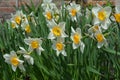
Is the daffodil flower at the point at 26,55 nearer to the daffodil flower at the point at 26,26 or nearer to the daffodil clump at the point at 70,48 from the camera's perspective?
the daffodil clump at the point at 70,48

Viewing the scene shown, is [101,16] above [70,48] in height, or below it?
above

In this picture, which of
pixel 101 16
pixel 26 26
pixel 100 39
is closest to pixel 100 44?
pixel 100 39

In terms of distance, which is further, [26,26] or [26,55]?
[26,26]

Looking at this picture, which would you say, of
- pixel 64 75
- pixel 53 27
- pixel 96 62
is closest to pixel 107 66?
pixel 96 62

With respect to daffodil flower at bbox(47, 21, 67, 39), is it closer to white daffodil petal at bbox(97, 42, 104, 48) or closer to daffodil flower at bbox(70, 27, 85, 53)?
daffodil flower at bbox(70, 27, 85, 53)

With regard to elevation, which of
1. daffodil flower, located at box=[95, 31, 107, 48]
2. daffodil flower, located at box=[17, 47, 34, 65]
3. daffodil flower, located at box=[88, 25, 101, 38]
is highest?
daffodil flower, located at box=[88, 25, 101, 38]

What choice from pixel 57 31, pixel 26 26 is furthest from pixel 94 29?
pixel 26 26

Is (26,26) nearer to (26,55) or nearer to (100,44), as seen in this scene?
(26,55)

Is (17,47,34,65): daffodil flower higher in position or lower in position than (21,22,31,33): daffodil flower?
lower

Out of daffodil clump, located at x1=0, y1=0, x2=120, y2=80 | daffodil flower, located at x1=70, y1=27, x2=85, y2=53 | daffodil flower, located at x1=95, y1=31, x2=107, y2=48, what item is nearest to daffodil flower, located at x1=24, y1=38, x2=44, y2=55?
daffodil clump, located at x1=0, y1=0, x2=120, y2=80

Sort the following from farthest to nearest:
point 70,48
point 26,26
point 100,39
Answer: point 26,26 < point 70,48 < point 100,39

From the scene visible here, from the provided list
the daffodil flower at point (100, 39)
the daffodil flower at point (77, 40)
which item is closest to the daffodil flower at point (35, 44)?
the daffodil flower at point (77, 40)

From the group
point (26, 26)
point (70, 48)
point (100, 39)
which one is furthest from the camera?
point (26, 26)
